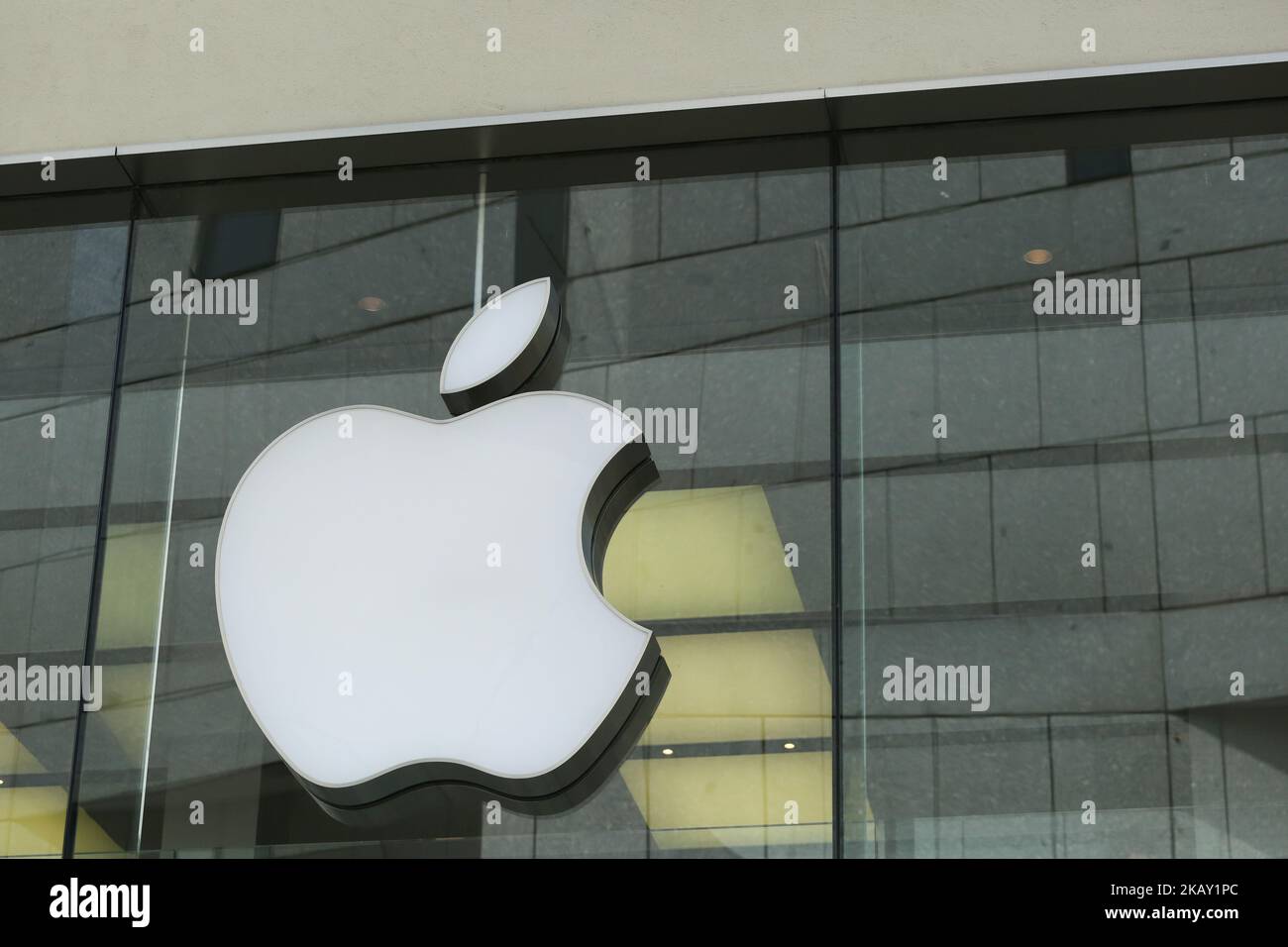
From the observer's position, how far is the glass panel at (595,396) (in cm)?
514

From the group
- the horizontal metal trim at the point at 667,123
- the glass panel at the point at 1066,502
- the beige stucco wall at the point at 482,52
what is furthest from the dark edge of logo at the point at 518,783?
the beige stucco wall at the point at 482,52

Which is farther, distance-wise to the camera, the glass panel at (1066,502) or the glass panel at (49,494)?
the glass panel at (49,494)

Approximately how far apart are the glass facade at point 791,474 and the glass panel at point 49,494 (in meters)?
0.01

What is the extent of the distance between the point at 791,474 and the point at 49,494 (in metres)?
2.54

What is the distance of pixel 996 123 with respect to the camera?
5.98m

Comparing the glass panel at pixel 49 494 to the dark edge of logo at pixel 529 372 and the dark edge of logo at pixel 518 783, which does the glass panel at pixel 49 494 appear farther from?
the dark edge of logo at pixel 529 372

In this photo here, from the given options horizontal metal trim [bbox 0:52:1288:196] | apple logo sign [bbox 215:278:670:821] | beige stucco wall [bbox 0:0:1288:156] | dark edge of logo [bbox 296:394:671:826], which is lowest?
dark edge of logo [bbox 296:394:671:826]

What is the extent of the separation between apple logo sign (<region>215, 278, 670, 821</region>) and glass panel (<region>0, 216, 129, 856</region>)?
0.62 m

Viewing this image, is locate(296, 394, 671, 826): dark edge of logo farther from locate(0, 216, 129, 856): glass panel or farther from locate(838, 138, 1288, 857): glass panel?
locate(0, 216, 129, 856): glass panel

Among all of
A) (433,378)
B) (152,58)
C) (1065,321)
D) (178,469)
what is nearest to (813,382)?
(1065,321)

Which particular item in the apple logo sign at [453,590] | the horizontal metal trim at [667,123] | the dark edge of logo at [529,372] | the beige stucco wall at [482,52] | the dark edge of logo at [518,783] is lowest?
the dark edge of logo at [518,783]

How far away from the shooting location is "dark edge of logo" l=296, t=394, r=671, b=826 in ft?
16.7

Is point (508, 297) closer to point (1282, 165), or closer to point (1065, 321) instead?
point (1065, 321)

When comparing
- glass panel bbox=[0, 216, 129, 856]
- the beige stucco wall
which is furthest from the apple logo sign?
the beige stucco wall
